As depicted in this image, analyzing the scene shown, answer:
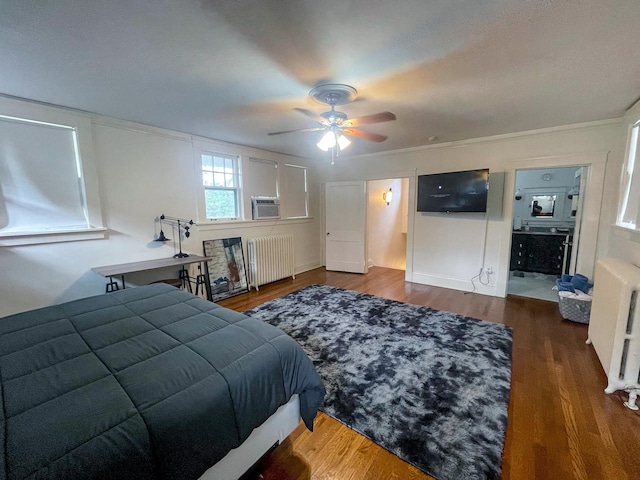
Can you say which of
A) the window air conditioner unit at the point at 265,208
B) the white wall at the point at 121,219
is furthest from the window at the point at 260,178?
the white wall at the point at 121,219

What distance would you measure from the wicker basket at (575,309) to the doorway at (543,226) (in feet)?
4.59

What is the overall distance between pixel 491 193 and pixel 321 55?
3.54 m

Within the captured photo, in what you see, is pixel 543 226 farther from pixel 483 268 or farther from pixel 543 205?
pixel 483 268

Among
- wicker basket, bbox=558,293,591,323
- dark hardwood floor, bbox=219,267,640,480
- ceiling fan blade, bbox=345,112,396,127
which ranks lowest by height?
dark hardwood floor, bbox=219,267,640,480

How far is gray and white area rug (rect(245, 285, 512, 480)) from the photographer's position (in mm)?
1565

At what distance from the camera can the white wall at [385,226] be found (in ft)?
19.5

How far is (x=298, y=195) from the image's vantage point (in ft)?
18.6

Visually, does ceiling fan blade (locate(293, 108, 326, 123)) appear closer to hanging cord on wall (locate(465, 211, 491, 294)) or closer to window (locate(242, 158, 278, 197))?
window (locate(242, 158, 278, 197))

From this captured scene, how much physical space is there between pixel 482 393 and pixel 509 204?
119 inches

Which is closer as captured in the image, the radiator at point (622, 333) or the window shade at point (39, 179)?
the radiator at point (622, 333)

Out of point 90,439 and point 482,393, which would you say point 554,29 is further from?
point 90,439

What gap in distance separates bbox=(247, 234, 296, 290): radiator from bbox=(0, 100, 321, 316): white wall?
0.64 meters

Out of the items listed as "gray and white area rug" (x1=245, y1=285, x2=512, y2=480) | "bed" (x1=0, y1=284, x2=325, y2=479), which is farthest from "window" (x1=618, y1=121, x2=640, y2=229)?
"bed" (x1=0, y1=284, x2=325, y2=479)

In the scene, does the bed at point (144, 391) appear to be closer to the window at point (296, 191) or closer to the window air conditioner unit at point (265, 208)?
the window air conditioner unit at point (265, 208)
